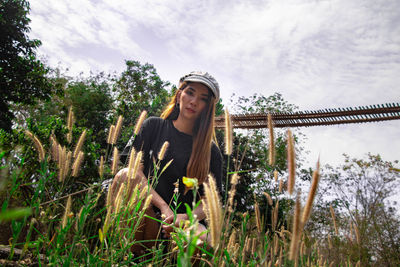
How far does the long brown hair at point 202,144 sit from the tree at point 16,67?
1266 cm

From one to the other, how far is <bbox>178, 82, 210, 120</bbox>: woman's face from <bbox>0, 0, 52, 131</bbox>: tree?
41.5ft

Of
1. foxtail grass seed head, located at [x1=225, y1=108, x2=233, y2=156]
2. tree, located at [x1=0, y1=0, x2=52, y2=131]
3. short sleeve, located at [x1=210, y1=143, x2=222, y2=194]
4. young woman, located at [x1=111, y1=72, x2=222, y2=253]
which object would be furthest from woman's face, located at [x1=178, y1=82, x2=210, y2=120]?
tree, located at [x1=0, y1=0, x2=52, y2=131]

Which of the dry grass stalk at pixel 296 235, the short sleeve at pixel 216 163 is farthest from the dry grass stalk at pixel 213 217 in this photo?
the short sleeve at pixel 216 163

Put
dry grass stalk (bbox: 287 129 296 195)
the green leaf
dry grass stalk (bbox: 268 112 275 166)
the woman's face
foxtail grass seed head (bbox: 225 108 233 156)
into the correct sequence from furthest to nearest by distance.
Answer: the woman's face < foxtail grass seed head (bbox: 225 108 233 156) < dry grass stalk (bbox: 268 112 275 166) < dry grass stalk (bbox: 287 129 296 195) < the green leaf

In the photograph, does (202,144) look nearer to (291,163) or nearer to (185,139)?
(185,139)

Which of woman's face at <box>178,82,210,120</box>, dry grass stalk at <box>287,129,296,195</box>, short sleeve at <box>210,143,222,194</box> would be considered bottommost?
dry grass stalk at <box>287,129,296,195</box>

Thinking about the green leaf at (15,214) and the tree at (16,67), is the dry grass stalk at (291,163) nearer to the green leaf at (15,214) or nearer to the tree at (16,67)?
the green leaf at (15,214)

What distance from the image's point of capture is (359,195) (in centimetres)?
1812

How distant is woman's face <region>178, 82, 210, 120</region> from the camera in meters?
3.23

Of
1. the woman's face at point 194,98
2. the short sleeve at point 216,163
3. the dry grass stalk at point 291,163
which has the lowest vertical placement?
the dry grass stalk at point 291,163

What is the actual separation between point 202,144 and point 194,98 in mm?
562

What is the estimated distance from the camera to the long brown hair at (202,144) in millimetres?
2938

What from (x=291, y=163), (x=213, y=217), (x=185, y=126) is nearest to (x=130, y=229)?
(x=213, y=217)

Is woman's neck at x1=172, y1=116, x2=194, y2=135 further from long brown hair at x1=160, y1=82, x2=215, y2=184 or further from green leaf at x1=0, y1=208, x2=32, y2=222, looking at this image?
green leaf at x1=0, y1=208, x2=32, y2=222
